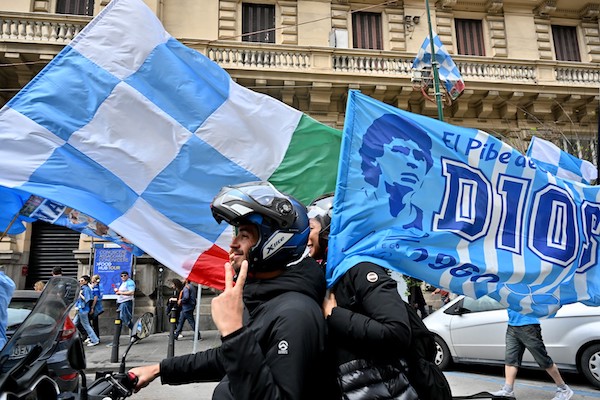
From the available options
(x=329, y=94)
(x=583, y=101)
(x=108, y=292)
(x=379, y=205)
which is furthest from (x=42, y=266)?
(x=583, y=101)

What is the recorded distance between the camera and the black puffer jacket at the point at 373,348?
1.74 metres

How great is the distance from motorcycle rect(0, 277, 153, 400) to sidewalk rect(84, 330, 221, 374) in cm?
582

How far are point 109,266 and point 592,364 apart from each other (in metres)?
11.2

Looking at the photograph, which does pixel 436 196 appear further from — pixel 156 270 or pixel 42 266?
pixel 42 266

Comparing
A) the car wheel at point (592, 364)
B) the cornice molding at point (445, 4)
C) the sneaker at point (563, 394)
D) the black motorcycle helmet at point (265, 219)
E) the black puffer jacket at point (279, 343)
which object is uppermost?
the cornice molding at point (445, 4)

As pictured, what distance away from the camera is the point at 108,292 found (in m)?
12.6

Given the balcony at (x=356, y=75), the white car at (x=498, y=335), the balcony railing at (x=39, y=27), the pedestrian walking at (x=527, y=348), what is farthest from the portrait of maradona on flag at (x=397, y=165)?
the balcony railing at (x=39, y=27)

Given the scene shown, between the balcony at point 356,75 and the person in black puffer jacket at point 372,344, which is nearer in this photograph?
the person in black puffer jacket at point 372,344

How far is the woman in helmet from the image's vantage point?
55.3 inches

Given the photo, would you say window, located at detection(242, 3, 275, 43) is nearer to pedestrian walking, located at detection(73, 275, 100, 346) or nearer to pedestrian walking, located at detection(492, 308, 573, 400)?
pedestrian walking, located at detection(73, 275, 100, 346)

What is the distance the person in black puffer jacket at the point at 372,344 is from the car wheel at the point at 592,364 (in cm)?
608

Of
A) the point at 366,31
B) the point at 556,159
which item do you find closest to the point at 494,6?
the point at 366,31

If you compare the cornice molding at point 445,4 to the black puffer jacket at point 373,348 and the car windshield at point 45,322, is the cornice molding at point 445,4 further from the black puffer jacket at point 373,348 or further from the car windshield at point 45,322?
the black puffer jacket at point 373,348

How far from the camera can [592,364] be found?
6.49m
